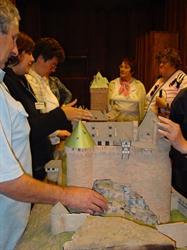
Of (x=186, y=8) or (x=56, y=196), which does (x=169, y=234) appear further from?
(x=186, y=8)

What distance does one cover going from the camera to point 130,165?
3.98ft

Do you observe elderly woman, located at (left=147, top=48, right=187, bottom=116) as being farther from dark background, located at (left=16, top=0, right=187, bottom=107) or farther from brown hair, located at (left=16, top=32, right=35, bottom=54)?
dark background, located at (left=16, top=0, right=187, bottom=107)

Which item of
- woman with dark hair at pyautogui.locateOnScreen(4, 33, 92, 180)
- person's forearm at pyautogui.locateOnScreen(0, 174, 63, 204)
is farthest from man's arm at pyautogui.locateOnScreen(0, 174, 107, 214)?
woman with dark hair at pyautogui.locateOnScreen(4, 33, 92, 180)

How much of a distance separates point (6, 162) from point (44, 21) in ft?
20.2

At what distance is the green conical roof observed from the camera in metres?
1.21

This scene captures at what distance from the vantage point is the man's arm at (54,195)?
979 millimetres

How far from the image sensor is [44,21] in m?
6.73

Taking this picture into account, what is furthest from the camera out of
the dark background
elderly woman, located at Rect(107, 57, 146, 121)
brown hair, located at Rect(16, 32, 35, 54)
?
the dark background

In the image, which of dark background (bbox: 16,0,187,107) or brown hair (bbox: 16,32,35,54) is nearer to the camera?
brown hair (bbox: 16,32,35,54)

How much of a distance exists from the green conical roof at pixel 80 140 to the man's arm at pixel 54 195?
182 mm

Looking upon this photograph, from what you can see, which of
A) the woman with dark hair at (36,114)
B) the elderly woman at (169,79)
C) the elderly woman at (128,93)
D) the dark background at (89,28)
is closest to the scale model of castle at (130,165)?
the woman with dark hair at (36,114)

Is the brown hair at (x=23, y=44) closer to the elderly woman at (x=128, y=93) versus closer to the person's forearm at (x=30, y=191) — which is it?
the person's forearm at (x=30, y=191)

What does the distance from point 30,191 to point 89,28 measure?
6.15 m

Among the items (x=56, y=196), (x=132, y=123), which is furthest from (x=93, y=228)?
(x=132, y=123)
